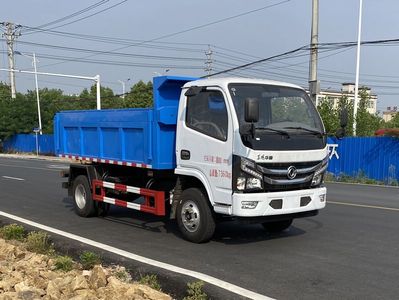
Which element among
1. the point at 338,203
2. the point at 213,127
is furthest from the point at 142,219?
the point at 338,203

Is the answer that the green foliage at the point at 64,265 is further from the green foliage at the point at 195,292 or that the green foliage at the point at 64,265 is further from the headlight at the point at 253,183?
the headlight at the point at 253,183

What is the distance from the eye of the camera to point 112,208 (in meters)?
11.7

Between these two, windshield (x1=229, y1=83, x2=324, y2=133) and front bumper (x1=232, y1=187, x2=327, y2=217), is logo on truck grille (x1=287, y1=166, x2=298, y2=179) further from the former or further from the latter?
windshield (x1=229, y1=83, x2=324, y2=133)

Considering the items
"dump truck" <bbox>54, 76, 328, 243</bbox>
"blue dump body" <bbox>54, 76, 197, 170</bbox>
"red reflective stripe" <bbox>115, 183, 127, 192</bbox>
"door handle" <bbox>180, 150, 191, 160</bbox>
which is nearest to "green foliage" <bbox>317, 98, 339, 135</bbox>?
"blue dump body" <bbox>54, 76, 197, 170</bbox>

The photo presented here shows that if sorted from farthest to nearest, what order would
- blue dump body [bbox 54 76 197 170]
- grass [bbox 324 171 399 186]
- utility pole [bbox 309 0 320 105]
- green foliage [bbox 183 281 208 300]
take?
1. utility pole [bbox 309 0 320 105]
2. grass [bbox 324 171 399 186]
3. blue dump body [bbox 54 76 197 170]
4. green foliage [bbox 183 281 208 300]

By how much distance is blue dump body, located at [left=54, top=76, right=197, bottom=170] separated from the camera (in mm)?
8125

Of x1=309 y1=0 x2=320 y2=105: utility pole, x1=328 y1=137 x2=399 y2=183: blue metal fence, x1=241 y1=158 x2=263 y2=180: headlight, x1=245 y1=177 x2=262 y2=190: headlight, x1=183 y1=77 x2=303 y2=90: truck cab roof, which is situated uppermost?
x1=309 y1=0 x2=320 y2=105: utility pole

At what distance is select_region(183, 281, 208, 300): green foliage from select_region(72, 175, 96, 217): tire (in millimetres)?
5202

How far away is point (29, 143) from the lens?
52.7 m

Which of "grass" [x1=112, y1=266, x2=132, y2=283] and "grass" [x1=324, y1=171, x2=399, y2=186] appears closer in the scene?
"grass" [x1=112, y1=266, x2=132, y2=283]

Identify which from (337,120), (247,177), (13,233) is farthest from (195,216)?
(337,120)

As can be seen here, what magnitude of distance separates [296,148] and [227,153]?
3.33ft

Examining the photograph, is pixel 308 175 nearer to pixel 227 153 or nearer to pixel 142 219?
pixel 227 153

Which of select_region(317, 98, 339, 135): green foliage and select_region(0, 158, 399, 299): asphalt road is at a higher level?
select_region(317, 98, 339, 135): green foliage
